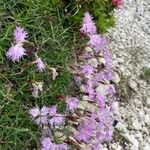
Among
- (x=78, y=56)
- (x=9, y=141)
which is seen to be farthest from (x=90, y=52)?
(x=9, y=141)

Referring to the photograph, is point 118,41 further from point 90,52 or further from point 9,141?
point 9,141

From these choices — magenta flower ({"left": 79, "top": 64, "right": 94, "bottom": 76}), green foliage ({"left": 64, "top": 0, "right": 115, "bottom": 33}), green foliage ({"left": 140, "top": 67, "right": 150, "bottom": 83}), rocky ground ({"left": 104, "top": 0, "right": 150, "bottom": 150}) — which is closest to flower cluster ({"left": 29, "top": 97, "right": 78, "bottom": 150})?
magenta flower ({"left": 79, "top": 64, "right": 94, "bottom": 76})

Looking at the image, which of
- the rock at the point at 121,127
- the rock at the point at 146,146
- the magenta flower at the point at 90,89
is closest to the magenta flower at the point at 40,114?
the magenta flower at the point at 90,89

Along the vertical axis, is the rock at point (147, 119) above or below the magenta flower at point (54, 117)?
above

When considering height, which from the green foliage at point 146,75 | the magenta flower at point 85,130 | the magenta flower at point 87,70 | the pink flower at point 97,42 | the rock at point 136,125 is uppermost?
the green foliage at point 146,75

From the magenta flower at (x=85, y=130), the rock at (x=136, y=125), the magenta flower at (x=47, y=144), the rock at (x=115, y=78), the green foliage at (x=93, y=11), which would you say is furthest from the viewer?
the rock at (x=115, y=78)

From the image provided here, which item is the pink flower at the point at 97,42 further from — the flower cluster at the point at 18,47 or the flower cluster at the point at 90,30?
the flower cluster at the point at 18,47

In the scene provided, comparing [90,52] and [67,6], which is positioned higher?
[67,6]

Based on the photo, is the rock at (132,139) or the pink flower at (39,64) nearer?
the pink flower at (39,64)
